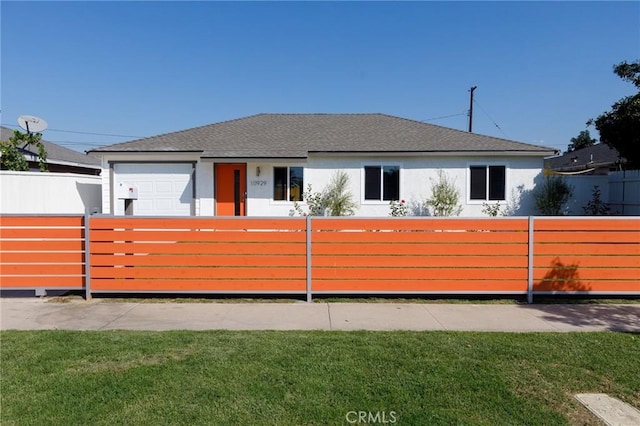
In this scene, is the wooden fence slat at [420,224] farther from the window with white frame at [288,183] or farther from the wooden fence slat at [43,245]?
the window with white frame at [288,183]

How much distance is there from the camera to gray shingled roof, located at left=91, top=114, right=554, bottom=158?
41.4ft

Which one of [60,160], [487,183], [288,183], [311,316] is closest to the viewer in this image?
[311,316]

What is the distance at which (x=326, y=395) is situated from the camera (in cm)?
334

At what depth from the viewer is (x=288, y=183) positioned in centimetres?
1300

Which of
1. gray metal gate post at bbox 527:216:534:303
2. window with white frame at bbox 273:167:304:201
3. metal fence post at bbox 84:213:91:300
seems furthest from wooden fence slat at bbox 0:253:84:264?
gray metal gate post at bbox 527:216:534:303

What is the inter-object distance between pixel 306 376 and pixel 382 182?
9.89 meters

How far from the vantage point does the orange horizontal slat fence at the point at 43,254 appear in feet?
21.8

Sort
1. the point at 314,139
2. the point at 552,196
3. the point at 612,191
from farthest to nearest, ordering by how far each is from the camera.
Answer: the point at 314,139 → the point at 612,191 → the point at 552,196

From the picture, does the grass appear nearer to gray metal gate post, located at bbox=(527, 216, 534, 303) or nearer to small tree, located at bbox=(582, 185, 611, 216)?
gray metal gate post, located at bbox=(527, 216, 534, 303)

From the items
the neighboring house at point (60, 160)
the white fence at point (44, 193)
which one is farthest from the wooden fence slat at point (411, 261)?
the neighboring house at point (60, 160)

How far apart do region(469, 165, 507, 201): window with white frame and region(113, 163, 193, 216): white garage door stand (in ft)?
30.4

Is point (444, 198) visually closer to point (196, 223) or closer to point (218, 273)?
point (218, 273)

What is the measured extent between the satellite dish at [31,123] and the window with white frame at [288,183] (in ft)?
31.5

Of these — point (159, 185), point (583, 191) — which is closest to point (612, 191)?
point (583, 191)
